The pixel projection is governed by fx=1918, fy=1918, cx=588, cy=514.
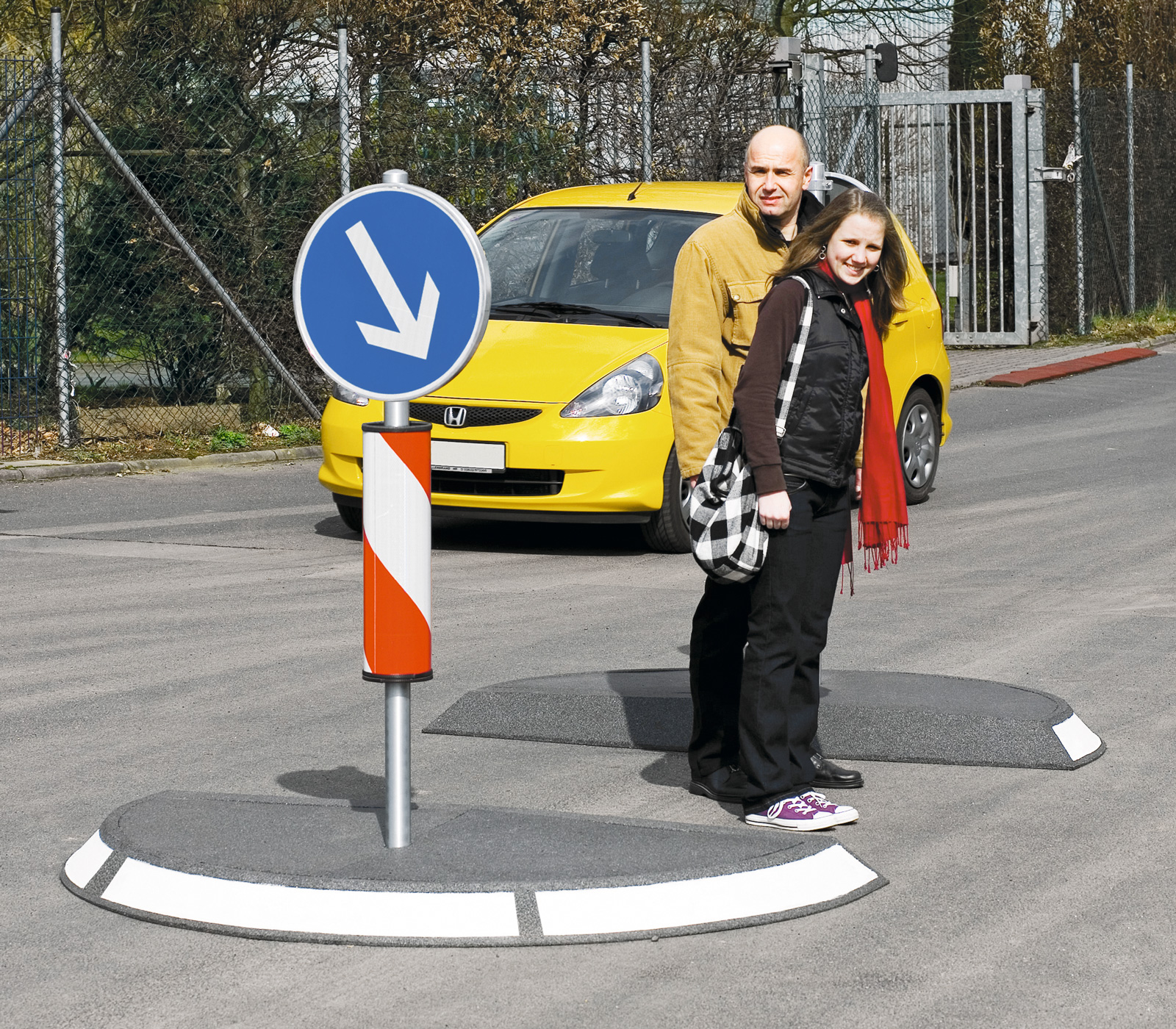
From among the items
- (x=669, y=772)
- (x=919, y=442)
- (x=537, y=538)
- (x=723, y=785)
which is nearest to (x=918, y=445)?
(x=919, y=442)

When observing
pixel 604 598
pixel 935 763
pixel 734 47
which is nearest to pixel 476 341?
pixel 935 763

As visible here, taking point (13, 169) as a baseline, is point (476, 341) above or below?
below

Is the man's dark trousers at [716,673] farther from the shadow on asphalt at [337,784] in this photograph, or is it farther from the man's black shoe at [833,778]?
the shadow on asphalt at [337,784]

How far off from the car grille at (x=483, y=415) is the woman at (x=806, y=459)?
4366mm

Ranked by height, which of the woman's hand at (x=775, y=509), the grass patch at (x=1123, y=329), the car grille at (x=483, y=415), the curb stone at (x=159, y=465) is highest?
the grass patch at (x=1123, y=329)

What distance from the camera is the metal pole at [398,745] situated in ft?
14.2

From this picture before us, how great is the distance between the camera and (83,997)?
3766 mm

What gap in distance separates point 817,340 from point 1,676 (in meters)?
3.47

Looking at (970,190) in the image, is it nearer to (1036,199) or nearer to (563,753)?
(1036,199)

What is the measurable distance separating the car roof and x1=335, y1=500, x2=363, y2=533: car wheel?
2.23 metres

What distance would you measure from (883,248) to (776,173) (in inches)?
15.6

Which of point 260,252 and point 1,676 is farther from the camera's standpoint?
point 260,252

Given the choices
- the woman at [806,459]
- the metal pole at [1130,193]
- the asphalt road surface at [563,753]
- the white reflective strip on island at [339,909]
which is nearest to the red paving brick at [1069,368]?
the metal pole at [1130,193]

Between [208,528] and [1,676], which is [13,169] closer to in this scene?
[208,528]
